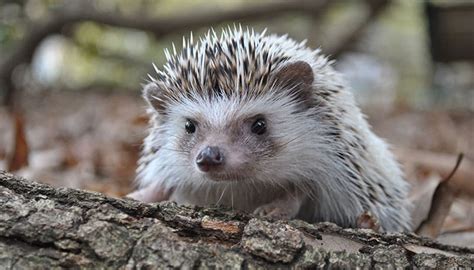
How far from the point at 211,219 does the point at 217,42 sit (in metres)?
1.48

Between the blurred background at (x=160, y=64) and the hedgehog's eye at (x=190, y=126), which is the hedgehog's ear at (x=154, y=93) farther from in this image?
the blurred background at (x=160, y=64)

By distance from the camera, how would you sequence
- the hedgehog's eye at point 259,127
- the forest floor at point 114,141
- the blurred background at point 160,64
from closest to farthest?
the hedgehog's eye at point 259,127 → the forest floor at point 114,141 → the blurred background at point 160,64

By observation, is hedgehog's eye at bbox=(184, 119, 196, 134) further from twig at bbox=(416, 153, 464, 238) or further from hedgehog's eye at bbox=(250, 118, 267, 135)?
twig at bbox=(416, 153, 464, 238)

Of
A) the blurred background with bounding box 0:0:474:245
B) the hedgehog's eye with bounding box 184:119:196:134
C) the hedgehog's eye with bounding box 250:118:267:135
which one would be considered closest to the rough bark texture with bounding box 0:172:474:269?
the hedgehog's eye with bounding box 250:118:267:135

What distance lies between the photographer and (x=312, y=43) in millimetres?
12148

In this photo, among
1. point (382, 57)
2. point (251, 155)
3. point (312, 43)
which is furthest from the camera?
point (382, 57)

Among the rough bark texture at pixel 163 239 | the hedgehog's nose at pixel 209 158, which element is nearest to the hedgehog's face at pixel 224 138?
the hedgehog's nose at pixel 209 158

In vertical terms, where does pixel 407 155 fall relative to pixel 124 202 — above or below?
below

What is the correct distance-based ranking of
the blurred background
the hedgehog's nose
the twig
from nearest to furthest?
1. the hedgehog's nose
2. the twig
3. the blurred background

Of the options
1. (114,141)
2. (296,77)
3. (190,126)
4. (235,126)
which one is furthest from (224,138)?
(114,141)

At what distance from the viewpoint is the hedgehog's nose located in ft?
11.1

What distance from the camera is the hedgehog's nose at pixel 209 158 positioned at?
3.39 m

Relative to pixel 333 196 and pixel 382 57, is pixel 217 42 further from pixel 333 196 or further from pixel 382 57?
pixel 382 57

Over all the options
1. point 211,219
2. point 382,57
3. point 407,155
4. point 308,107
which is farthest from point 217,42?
point 382,57
